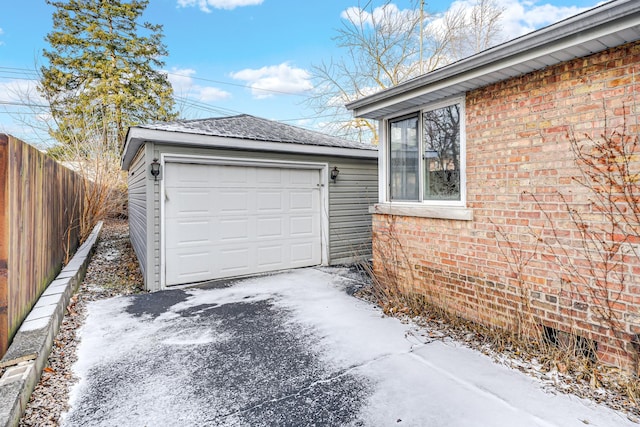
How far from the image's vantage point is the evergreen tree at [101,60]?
16.6 meters

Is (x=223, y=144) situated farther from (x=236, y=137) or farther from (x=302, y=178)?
(x=302, y=178)

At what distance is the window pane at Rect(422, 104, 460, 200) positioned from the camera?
4172 mm

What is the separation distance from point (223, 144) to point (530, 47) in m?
4.63

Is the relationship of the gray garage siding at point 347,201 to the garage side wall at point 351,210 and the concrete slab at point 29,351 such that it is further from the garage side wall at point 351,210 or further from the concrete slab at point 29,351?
the concrete slab at point 29,351

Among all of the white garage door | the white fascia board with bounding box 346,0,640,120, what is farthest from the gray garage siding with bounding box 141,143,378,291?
the white fascia board with bounding box 346,0,640,120

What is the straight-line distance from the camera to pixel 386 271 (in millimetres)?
5066

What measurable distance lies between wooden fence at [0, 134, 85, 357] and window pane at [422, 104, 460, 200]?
14.2ft

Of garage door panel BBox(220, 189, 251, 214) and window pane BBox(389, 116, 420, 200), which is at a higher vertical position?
window pane BBox(389, 116, 420, 200)

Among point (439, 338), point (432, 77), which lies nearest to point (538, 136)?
point (432, 77)

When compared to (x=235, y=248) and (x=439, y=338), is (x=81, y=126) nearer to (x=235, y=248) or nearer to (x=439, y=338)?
Result: (x=235, y=248)

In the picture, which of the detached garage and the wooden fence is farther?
the detached garage

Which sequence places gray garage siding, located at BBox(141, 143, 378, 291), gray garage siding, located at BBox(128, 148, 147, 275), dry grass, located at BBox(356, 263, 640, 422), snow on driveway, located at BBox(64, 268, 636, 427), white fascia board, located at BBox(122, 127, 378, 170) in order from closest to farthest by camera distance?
snow on driveway, located at BBox(64, 268, 636, 427), dry grass, located at BBox(356, 263, 640, 422), white fascia board, located at BBox(122, 127, 378, 170), gray garage siding, located at BBox(128, 148, 147, 275), gray garage siding, located at BBox(141, 143, 378, 291)

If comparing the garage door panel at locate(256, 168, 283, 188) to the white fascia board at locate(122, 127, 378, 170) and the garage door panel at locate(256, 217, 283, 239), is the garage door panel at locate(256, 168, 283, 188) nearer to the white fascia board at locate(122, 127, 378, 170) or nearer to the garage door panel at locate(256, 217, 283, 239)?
the white fascia board at locate(122, 127, 378, 170)

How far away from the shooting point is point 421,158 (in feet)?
14.9
